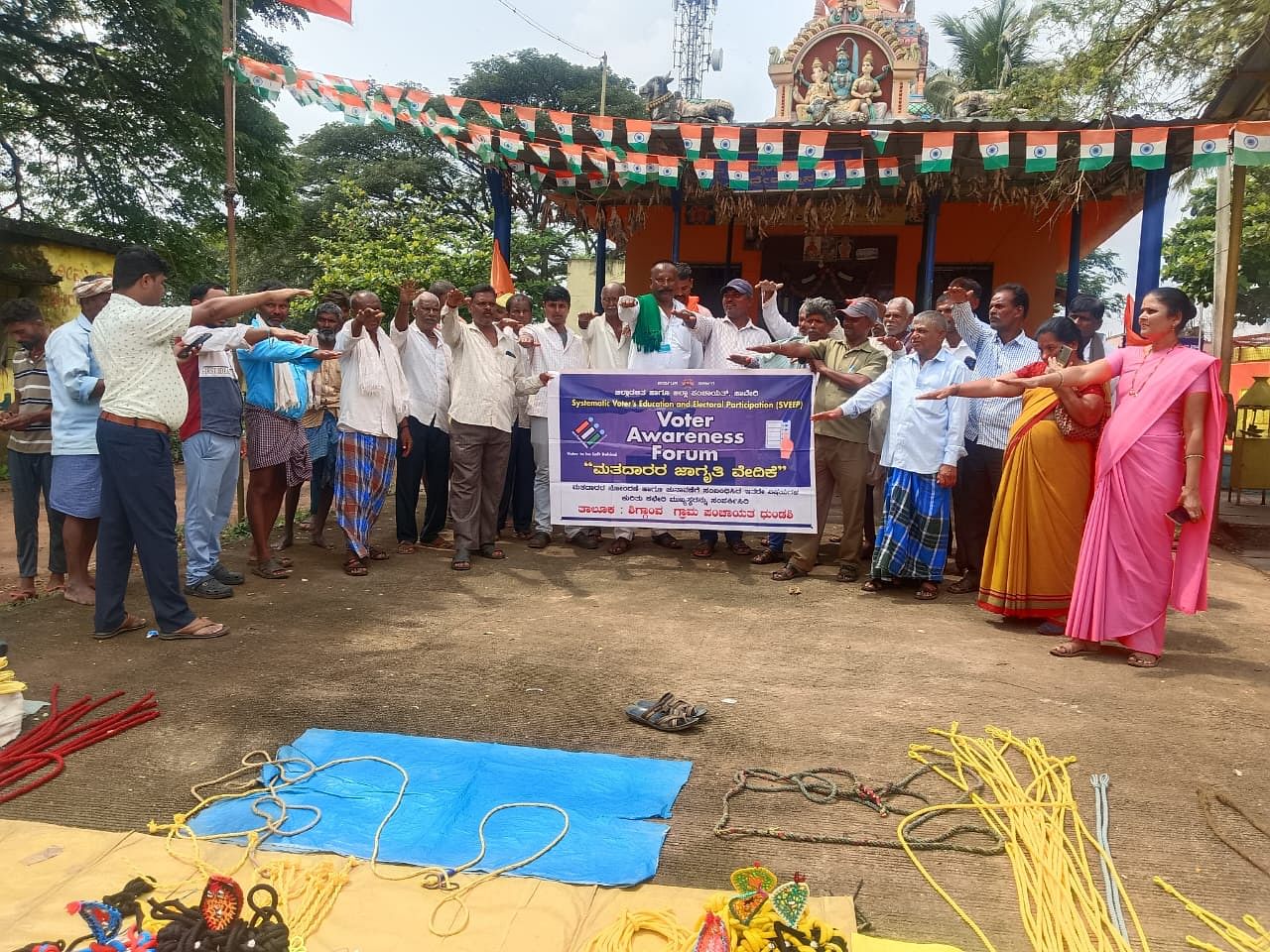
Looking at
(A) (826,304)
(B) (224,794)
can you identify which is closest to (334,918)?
(B) (224,794)

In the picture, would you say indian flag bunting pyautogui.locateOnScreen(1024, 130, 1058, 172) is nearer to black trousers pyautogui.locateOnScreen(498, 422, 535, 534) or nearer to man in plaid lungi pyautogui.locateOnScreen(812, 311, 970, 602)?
man in plaid lungi pyautogui.locateOnScreen(812, 311, 970, 602)

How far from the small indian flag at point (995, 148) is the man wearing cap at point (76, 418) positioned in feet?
21.1

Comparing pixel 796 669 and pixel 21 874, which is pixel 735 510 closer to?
pixel 796 669

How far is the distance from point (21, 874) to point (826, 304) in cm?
509

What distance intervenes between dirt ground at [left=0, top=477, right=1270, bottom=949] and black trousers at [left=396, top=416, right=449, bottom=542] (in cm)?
90

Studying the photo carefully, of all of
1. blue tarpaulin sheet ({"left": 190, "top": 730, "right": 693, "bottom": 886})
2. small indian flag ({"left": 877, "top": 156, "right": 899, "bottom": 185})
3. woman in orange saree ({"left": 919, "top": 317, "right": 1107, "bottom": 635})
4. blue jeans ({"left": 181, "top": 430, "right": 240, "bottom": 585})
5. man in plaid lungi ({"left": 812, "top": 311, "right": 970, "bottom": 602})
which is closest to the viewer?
blue tarpaulin sheet ({"left": 190, "top": 730, "right": 693, "bottom": 886})

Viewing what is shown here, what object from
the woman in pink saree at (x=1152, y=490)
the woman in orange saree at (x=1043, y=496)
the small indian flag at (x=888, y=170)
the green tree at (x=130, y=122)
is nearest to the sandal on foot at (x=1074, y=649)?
the woman in pink saree at (x=1152, y=490)

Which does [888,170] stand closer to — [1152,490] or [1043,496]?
[1043,496]

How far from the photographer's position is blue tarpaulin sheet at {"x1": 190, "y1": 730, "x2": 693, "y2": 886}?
2.36 m

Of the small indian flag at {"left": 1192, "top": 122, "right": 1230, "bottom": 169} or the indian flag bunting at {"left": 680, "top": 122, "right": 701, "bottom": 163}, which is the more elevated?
the indian flag bunting at {"left": 680, "top": 122, "right": 701, "bottom": 163}

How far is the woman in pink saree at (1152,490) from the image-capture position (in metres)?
3.93

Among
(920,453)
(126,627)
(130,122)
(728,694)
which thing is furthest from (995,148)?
(130,122)

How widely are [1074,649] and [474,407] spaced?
383cm

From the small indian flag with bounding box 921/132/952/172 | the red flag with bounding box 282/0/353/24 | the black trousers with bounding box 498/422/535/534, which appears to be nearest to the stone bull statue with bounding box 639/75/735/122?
the small indian flag with bounding box 921/132/952/172
